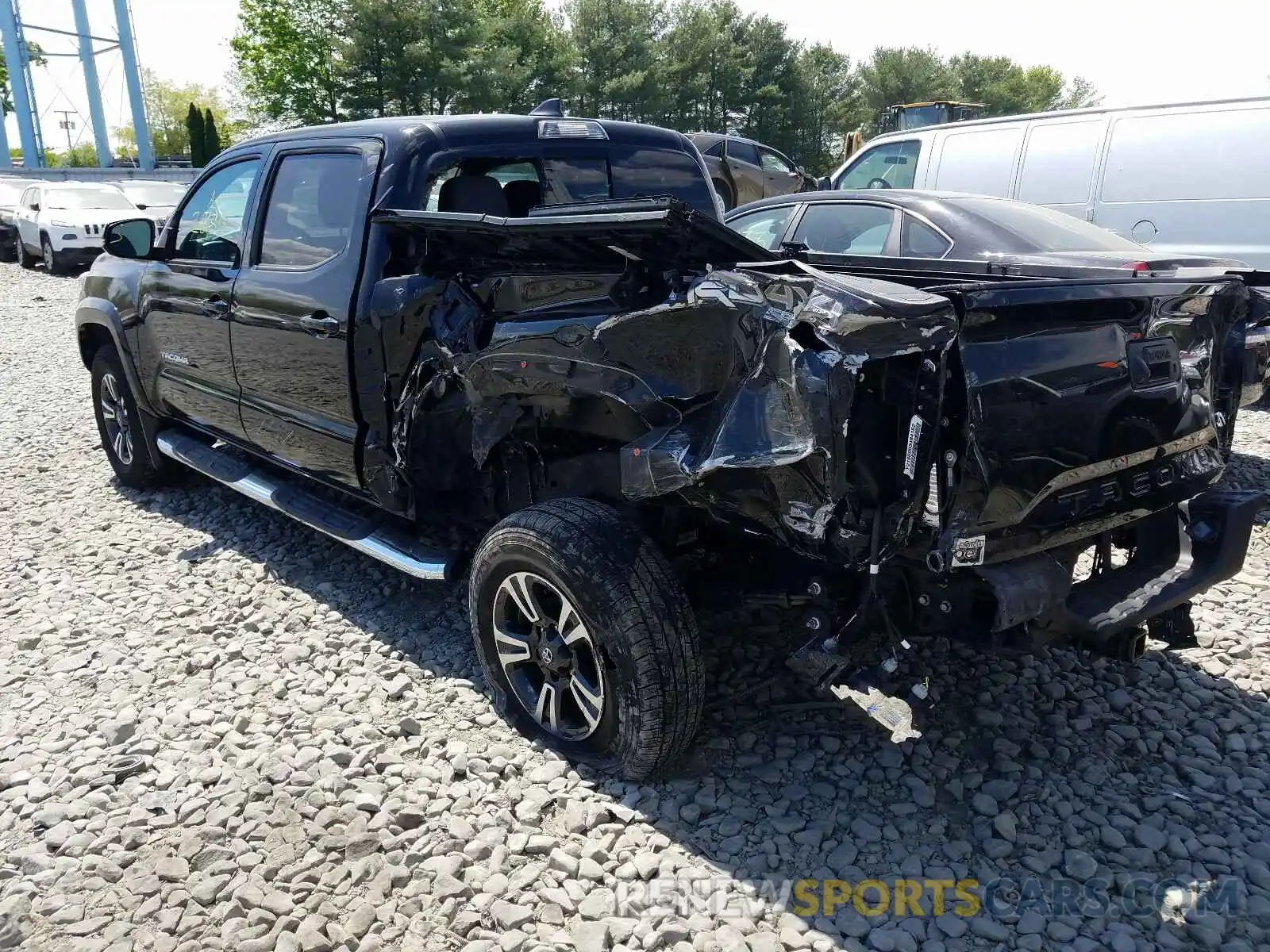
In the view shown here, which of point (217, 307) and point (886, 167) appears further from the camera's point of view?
point (886, 167)

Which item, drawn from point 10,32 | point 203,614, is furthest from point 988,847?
point 10,32

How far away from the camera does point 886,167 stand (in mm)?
9211

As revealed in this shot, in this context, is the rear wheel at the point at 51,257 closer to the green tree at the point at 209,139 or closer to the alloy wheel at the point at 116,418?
the alloy wheel at the point at 116,418

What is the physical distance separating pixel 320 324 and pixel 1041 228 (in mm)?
4344

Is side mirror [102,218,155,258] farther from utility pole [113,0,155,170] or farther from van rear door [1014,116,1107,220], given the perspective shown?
utility pole [113,0,155,170]

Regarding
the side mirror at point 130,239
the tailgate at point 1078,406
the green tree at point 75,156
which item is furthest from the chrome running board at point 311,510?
the green tree at point 75,156

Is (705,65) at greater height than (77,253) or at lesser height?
greater

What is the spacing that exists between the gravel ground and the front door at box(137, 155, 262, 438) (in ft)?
3.79

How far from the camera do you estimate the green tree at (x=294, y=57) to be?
33.7 metres

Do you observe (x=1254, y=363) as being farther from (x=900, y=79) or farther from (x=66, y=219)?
(x=900, y=79)

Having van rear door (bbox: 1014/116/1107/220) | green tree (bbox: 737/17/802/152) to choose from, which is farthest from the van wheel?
green tree (bbox: 737/17/802/152)

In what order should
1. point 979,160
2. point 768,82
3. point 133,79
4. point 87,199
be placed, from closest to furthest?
point 979,160 < point 87,199 < point 133,79 < point 768,82

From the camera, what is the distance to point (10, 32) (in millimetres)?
31703

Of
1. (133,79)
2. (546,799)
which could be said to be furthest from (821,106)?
Answer: (546,799)
